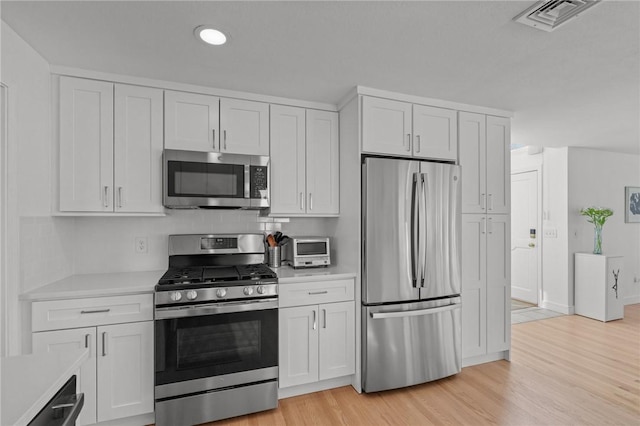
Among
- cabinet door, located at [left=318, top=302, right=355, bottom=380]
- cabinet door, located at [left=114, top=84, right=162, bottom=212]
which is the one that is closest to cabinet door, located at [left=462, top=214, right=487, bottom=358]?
cabinet door, located at [left=318, top=302, right=355, bottom=380]

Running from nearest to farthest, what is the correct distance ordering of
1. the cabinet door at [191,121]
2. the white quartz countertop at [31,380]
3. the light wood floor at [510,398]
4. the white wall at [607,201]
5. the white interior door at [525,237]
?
the white quartz countertop at [31,380] < the light wood floor at [510,398] < the cabinet door at [191,121] < the white wall at [607,201] < the white interior door at [525,237]

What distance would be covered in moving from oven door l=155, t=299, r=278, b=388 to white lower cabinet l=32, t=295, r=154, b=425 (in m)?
0.12

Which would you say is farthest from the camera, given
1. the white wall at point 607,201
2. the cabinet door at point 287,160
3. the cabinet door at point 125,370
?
the white wall at point 607,201

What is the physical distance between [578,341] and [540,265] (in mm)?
1623

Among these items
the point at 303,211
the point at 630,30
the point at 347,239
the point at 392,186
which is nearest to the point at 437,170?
the point at 392,186

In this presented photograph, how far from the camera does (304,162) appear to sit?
2.91 metres

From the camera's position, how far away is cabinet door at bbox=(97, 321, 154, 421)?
207 cm

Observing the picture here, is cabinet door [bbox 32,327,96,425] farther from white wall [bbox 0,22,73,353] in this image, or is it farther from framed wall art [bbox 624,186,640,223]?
framed wall art [bbox 624,186,640,223]

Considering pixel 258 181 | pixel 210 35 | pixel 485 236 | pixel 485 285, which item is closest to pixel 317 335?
pixel 258 181

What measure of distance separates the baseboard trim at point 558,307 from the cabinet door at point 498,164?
8.67 feet

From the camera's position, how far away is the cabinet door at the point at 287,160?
2.82 metres

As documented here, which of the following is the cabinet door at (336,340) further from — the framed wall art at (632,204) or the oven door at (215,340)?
the framed wall art at (632,204)

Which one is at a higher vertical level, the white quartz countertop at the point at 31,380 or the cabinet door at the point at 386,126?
the cabinet door at the point at 386,126

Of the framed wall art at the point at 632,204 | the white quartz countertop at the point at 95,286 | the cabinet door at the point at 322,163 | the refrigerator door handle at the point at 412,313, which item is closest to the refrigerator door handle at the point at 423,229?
the refrigerator door handle at the point at 412,313
